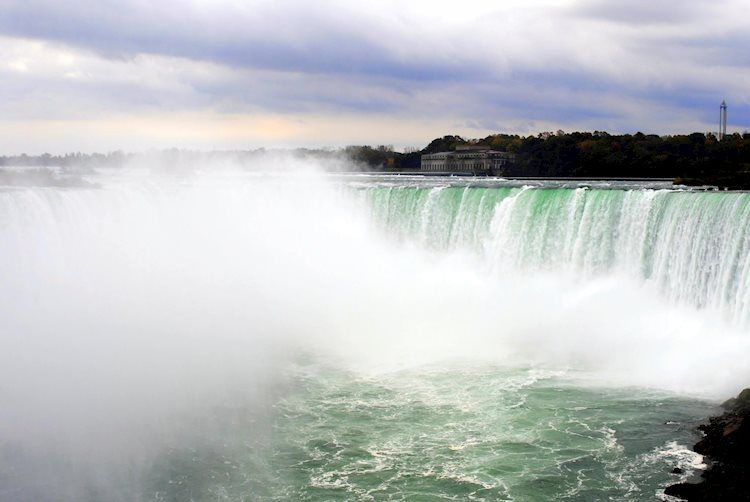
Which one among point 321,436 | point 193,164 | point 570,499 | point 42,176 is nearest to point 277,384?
point 321,436

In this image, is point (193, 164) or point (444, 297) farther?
point (193, 164)

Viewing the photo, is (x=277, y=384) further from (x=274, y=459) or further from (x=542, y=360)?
(x=542, y=360)

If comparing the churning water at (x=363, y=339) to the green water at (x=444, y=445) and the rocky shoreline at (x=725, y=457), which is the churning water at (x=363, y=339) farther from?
the rocky shoreline at (x=725, y=457)

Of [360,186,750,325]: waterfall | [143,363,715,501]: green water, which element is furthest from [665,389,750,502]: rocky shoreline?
[360,186,750,325]: waterfall

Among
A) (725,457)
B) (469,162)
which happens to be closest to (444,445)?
(725,457)

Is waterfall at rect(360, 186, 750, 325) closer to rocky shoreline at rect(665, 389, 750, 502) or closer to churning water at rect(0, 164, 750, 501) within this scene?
churning water at rect(0, 164, 750, 501)

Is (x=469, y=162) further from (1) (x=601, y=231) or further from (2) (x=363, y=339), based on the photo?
(2) (x=363, y=339)
